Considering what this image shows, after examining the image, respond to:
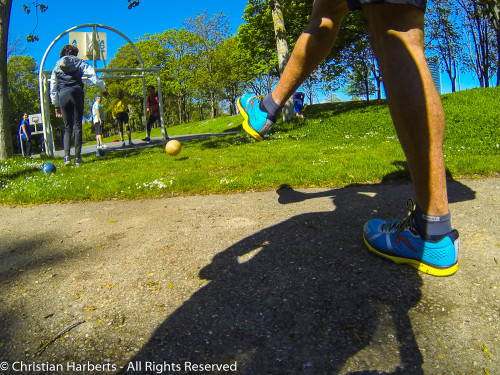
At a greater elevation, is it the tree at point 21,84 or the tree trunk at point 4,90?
the tree at point 21,84

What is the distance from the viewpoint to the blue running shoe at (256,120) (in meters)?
2.29

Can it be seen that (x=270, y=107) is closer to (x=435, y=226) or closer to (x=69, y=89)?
(x=435, y=226)

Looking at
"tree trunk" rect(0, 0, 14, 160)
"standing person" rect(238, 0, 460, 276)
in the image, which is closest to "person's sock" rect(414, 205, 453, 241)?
"standing person" rect(238, 0, 460, 276)

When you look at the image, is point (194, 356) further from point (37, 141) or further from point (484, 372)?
point (37, 141)

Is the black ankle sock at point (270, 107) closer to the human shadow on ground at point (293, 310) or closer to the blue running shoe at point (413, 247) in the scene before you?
the human shadow on ground at point (293, 310)

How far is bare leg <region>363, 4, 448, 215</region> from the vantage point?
1736 millimetres

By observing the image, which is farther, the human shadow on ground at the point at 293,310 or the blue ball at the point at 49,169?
the blue ball at the point at 49,169

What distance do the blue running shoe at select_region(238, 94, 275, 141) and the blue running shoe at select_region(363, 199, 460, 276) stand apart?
0.92 metres

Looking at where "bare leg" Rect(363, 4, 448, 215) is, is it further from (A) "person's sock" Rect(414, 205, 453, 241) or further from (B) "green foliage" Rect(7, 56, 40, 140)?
(B) "green foliage" Rect(7, 56, 40, 140)

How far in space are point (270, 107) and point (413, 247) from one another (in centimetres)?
119

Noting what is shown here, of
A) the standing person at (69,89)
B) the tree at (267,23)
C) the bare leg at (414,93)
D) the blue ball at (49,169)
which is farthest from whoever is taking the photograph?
the tree at (267,23)

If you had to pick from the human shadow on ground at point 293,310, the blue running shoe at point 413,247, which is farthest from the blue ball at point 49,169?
the blue running shoe at point 413,247

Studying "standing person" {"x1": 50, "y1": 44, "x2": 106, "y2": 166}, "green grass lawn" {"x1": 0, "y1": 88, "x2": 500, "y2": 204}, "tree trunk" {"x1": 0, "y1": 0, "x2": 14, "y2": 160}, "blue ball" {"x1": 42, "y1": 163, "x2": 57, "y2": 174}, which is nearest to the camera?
"green grass lawn" {"x1": 0, "y1": 88, "x2": 500, "y2": 204}

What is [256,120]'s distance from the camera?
232 cm
